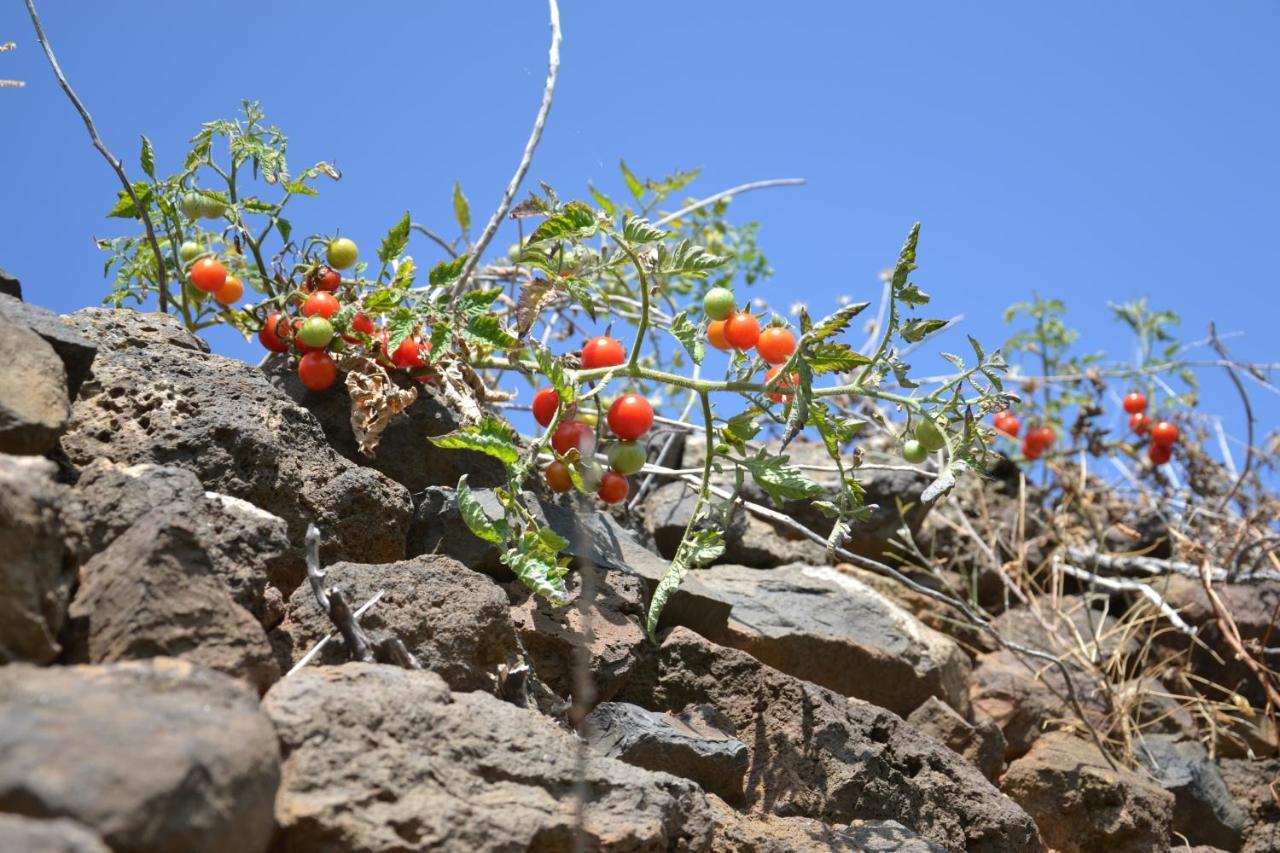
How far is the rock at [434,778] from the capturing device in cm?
166

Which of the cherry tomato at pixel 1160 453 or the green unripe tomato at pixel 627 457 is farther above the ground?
the cherry tomato at pixel 1160 453

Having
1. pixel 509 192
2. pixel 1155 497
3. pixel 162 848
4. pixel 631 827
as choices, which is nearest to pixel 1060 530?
pixel 1155 497

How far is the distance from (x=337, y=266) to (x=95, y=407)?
951 mm

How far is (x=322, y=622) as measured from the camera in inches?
87.4

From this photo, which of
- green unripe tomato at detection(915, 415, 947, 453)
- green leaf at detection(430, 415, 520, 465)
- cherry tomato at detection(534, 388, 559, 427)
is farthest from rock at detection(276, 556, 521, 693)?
green unripe tomato at detection(915, 415, 947, 453)

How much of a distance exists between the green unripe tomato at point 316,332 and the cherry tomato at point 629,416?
0.74m

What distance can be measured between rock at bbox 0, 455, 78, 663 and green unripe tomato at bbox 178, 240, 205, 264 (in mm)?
1783

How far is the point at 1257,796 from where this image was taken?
4.11m

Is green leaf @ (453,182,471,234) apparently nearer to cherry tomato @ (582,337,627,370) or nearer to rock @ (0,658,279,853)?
cherry tomato @ (582,337,627,370)

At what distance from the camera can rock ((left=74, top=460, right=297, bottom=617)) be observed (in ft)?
6.54

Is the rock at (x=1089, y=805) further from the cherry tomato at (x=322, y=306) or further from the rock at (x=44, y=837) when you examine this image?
the rock at (x=44, y=837)

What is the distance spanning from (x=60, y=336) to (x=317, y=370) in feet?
2.75

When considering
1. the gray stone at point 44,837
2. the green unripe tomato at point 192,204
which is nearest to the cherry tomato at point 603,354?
the green unripe tomato at point 192,204

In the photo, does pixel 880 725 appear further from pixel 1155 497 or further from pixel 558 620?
pixel 1155 497
